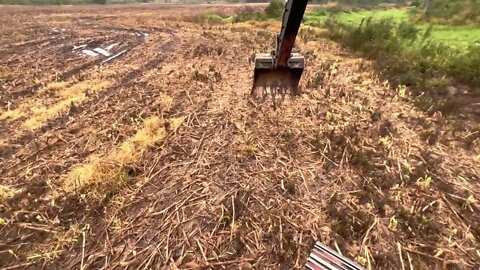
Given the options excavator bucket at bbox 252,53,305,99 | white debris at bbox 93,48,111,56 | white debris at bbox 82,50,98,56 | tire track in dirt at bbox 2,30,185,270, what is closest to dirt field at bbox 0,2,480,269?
tire track in dirt at bbox 2,30,185,270

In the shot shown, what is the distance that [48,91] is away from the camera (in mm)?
6070

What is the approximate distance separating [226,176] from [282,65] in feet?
8.31

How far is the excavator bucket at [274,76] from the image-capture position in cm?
523

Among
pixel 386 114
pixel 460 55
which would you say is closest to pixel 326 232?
→ pixel 386 114

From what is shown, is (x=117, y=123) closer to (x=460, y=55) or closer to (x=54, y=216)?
(x=54, y=216)

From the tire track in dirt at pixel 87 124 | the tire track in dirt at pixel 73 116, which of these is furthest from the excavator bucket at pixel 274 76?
the tire track in dirt at pixel 73 116

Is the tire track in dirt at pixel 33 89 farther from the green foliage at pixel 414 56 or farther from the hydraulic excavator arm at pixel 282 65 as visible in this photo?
the green foliage at pixel 414 56

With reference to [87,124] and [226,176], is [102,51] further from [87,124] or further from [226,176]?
[226,176]

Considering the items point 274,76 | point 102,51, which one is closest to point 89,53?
point 102,51

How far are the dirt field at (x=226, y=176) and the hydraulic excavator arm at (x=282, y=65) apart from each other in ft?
1.22

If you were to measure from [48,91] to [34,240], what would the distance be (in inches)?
166

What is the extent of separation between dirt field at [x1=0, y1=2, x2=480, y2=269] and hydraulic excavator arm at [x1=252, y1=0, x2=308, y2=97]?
0.37 meters

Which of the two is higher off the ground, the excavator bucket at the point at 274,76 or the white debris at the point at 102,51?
the excavator bucket at the point at 274,76

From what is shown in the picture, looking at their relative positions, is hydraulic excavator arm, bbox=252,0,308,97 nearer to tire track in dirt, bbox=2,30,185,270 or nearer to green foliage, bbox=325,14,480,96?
tire track in dirt, bbox=2,30,185,270
